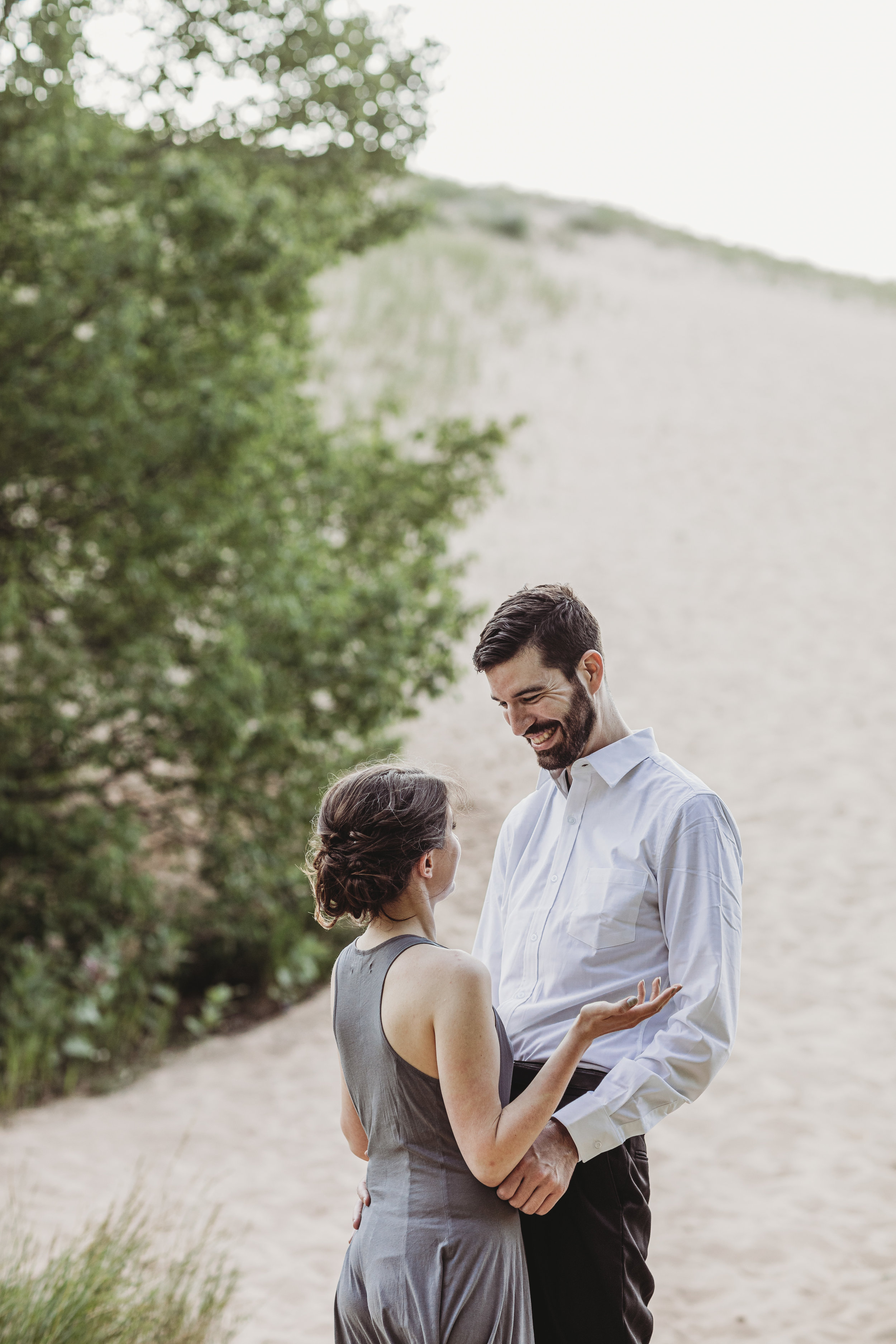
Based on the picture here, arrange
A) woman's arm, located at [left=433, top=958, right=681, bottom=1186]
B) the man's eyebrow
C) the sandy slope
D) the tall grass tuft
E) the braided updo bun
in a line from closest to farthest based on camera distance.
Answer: woman's arm, located at [left=433, top=958, right=681, bottom=1186]
the braided updo bun
the man's eyebrow
the tall grass tuft
the sandy slope

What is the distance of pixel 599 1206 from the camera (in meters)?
2.02

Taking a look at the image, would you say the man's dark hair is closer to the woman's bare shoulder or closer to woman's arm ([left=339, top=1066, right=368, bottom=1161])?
the woman's bare shoulder

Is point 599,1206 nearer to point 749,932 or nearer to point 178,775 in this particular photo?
point 749,932

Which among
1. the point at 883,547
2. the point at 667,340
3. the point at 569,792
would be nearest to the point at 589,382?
the point at 667,340

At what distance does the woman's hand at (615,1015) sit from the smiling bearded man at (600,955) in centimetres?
14

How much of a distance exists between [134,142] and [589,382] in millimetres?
19009

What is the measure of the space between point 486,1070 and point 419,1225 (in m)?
0.31

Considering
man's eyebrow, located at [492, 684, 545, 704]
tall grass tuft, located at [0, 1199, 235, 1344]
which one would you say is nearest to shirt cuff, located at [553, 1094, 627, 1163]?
man's eyebrow, located at [492, 684, 545, 704]

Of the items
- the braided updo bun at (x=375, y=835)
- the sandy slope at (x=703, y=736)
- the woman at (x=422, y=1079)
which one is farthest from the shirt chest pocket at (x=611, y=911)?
the sandy slope at (x=703, y=736)

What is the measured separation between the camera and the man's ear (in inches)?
83.2

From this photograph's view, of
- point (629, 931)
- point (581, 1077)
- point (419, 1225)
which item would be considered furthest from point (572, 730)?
point (419, 1225)

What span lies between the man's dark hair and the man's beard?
2.2 inches

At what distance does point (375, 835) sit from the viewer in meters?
1.87

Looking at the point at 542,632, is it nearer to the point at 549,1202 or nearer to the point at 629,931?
the point at 629,931
